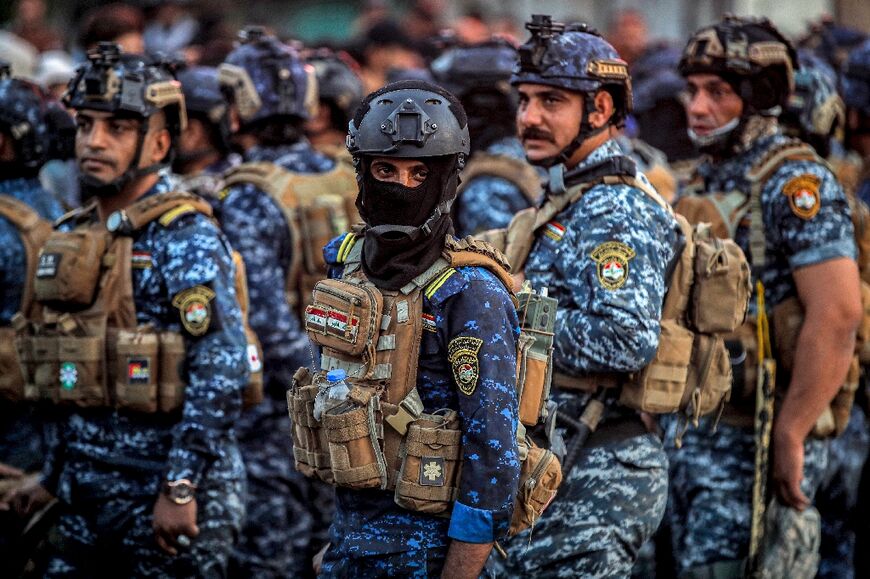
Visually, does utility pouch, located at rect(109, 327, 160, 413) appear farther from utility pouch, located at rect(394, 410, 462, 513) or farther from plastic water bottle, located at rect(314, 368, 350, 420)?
utility pouch, located at rect(394, 410, 462, 513)

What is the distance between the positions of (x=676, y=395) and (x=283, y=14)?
19772 millimetres

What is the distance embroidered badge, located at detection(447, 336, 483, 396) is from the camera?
4273 mm

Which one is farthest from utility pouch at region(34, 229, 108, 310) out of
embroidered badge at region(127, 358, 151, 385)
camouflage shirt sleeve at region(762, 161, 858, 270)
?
camouflage shirt sleeve at region(762, 161, 858, 270)

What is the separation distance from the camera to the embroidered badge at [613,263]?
17.3 ft

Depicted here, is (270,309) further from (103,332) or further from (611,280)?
(611,280)

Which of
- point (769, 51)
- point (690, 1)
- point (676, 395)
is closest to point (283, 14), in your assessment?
point (690, 1)

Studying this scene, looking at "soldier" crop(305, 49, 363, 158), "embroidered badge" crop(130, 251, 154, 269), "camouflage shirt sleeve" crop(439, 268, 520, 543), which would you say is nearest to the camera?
"camouflage shirt sleeve" crop(439, 268, 520, 543)

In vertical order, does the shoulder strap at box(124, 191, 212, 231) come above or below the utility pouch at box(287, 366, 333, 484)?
above

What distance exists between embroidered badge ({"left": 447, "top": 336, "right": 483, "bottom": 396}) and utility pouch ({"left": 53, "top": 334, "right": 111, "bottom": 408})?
224 centimetres

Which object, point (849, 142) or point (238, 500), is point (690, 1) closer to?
point (849, 142)

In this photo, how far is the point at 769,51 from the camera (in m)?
6.86

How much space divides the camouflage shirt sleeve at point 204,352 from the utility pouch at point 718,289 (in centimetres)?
205

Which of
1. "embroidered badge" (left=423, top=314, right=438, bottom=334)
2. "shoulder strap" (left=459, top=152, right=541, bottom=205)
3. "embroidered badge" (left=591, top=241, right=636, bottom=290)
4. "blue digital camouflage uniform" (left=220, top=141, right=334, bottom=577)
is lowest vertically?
"blue digital camouflage uniform" (left=220, top=141, right=334, bottom=577)

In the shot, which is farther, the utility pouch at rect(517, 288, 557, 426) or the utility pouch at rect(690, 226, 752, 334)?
the utility pouch at rect(690, 226, 752, 334)
